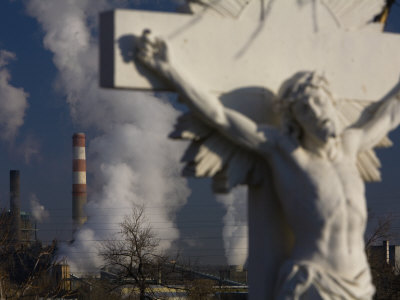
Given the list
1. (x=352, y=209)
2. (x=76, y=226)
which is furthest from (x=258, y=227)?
(x=76, y=226)

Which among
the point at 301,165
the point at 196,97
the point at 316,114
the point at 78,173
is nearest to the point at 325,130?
the point at 316,114

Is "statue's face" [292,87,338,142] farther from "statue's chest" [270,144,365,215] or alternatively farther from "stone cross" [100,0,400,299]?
"stone cross" [100,0,400,299]

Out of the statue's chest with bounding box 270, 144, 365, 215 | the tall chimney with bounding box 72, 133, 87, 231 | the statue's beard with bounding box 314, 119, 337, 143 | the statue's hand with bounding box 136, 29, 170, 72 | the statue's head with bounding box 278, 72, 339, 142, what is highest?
the tall chimney with bounding box 72, 133, 87, 231

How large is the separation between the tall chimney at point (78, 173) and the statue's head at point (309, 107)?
Answer: 4747 centimetres

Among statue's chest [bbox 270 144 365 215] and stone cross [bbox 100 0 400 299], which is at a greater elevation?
stone cross [bbox 100 0 400 299]

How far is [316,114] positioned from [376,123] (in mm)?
A: 676

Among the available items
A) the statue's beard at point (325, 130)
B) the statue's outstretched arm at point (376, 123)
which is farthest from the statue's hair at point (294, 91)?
the statue's outstretched arm at point (376, 123)

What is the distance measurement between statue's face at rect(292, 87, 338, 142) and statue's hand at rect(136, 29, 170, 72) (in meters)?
0.94

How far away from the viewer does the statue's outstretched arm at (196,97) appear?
16.3 feet

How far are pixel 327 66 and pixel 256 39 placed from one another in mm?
622

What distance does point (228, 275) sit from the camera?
127 ft

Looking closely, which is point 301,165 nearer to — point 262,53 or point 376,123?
point 376,123

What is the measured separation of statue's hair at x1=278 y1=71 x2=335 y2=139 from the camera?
5137 mm

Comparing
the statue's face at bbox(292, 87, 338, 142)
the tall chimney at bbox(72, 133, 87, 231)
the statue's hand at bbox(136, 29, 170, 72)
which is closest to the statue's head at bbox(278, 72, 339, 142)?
the statue's face at bbox(292, 87, 338, 142)
